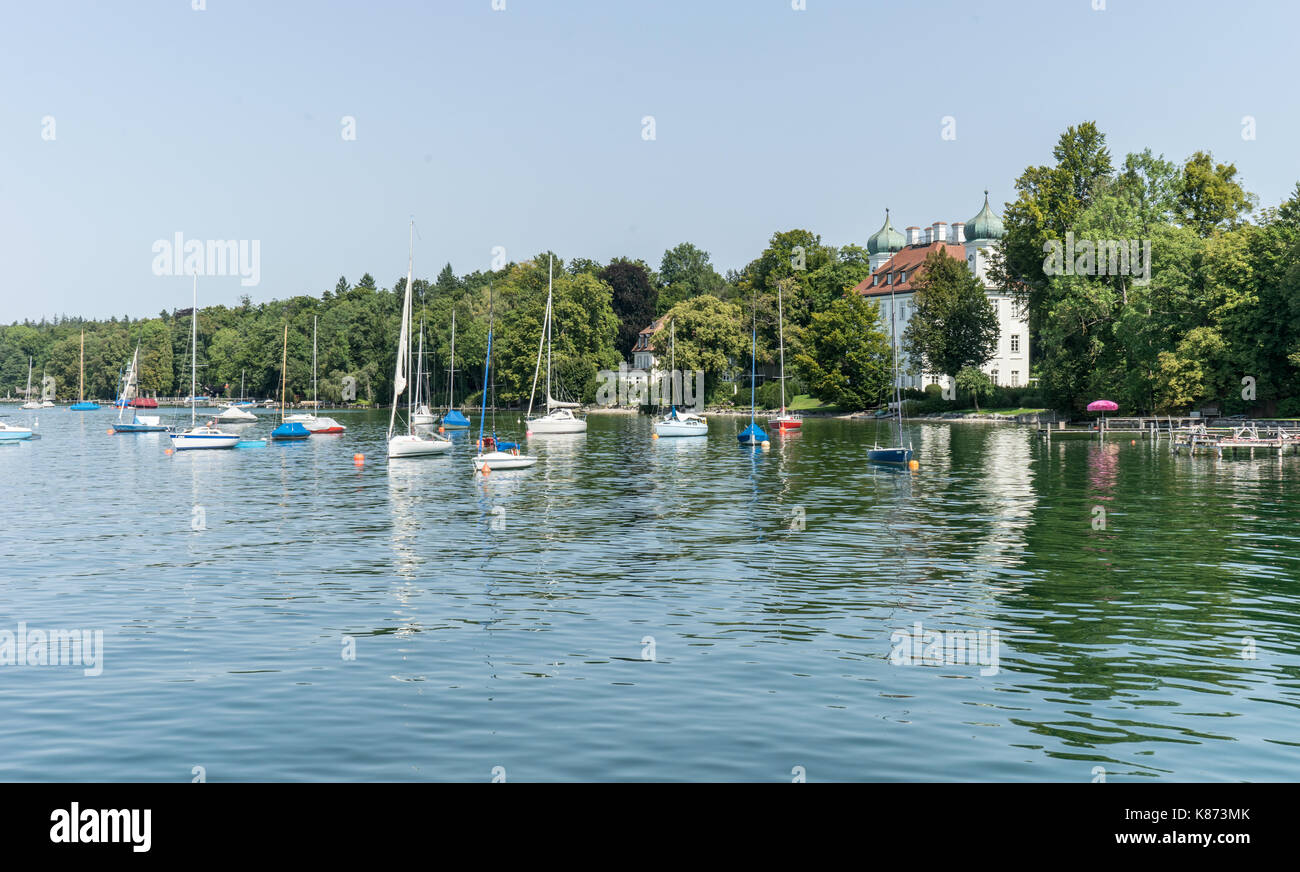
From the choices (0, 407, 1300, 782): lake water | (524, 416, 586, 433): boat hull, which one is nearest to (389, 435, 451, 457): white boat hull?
(0, 407, 1300, 782): lake water

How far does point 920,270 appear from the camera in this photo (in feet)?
503

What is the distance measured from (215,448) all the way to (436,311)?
353ft

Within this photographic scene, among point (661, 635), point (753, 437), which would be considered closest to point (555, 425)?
point (753, 437)

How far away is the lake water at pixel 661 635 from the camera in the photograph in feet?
46.0

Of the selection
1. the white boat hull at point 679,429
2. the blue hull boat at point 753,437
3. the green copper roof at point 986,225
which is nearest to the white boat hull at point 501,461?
the blue hull boat at point 753,437

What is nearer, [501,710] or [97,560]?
[501,710]

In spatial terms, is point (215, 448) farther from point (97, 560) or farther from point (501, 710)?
point (501, 710)

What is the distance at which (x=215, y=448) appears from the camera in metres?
85.0

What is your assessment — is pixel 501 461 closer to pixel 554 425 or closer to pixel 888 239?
pixel 554 425

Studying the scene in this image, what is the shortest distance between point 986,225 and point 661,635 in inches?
5958

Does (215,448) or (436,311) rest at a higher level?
(436,311)
